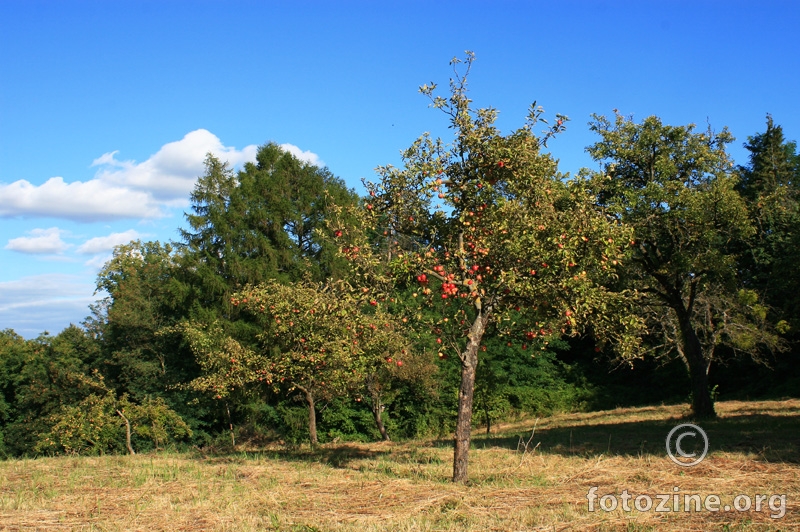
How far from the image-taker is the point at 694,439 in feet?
46.1

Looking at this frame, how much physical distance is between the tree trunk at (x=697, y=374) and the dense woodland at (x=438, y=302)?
6cm

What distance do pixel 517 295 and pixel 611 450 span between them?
17.3ft

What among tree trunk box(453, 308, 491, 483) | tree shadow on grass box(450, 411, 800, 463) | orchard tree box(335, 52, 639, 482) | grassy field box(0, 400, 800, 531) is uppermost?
orchard tree box(335, 52, 639, 482)

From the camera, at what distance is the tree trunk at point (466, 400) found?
32.2 ft

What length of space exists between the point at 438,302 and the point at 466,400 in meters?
3.63

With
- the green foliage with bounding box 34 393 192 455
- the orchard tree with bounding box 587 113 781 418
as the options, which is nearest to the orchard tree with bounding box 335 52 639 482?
the orchard tree with bounding box 587 113 781 418

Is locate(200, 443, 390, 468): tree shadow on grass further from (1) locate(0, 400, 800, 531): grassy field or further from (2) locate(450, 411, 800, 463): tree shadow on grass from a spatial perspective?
(2) locate(450, 411, 800, 463): tree shadow on grass

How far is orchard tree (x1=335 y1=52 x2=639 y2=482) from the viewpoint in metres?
9.29

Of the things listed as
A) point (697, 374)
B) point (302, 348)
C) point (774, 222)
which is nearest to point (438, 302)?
point (302, 348)

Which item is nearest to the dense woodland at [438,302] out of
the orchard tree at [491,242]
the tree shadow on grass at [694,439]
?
the orchard tree at [491,242]

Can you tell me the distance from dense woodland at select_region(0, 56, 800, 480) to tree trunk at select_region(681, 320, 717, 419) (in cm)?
6

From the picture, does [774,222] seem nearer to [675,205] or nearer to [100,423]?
[675,205]

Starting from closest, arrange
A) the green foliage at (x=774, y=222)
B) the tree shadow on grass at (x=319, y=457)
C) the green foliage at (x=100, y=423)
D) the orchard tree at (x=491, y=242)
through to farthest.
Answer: the orchard tree at (x=491, y=242) → the tree shadow on grass at (x=319, y=457) → the green foliage at (x=774, y=222) → the green foliage at (x=100, y=423)

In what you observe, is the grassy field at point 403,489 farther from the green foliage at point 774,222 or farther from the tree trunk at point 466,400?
the green foliage at point 774,222
